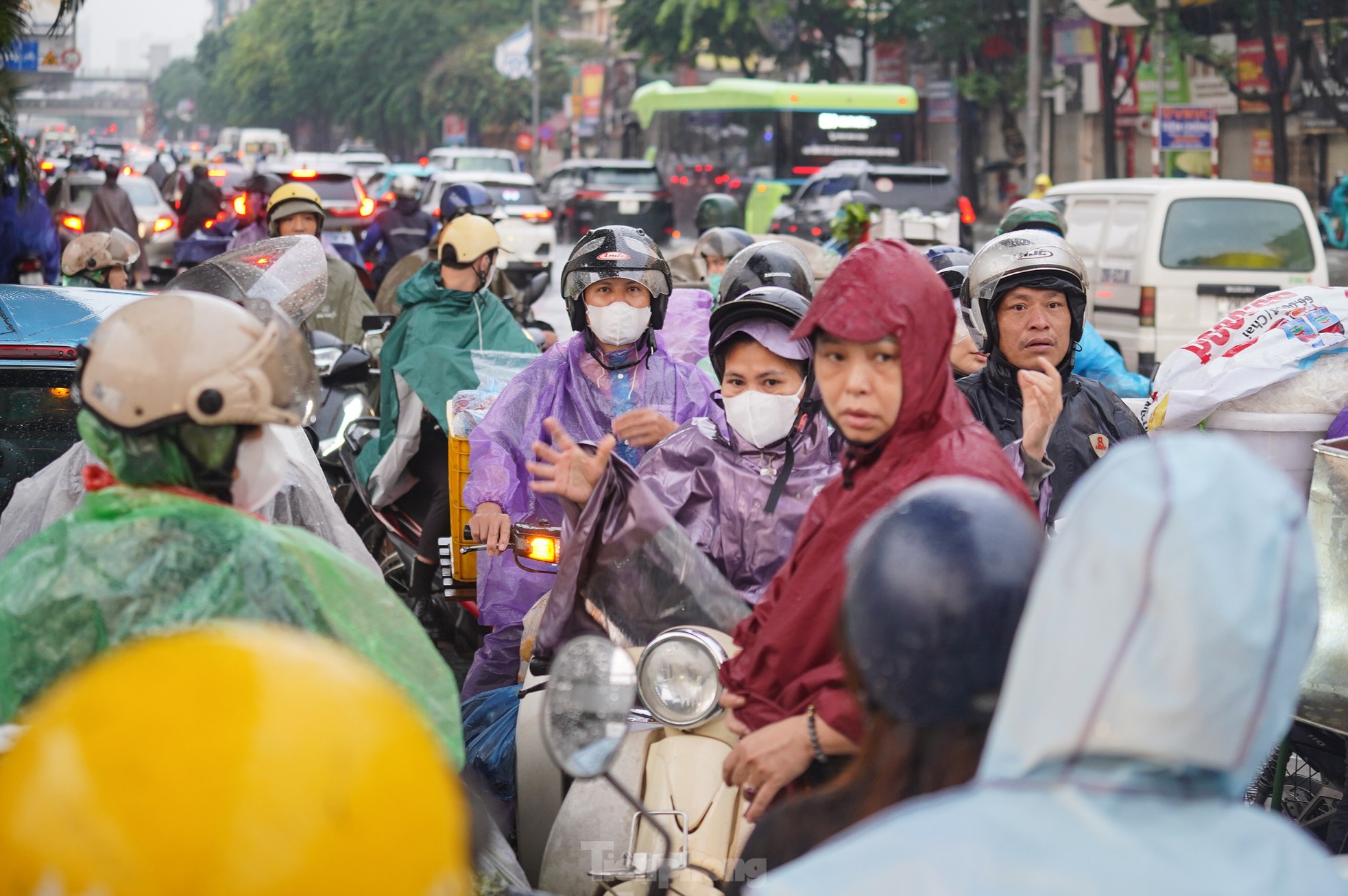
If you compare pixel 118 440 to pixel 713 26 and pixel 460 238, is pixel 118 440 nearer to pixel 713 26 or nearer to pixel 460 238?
pixel 460 238

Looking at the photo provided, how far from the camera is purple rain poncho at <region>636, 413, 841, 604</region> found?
374cm

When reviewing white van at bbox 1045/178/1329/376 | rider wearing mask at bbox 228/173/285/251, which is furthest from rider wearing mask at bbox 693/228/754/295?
white van at bbox 1045/178/1329/376

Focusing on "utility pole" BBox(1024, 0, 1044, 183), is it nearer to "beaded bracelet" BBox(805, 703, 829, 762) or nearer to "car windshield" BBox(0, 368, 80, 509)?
"car windshield" BBox(0, 368, 80, 509)

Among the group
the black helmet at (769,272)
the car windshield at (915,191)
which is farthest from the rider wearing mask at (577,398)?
the car windshield at (915,191)

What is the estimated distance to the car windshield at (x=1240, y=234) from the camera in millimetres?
12953

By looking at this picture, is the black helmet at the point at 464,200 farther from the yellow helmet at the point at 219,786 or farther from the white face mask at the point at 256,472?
the yellow helmet at the point at 219,786

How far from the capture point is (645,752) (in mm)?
3385

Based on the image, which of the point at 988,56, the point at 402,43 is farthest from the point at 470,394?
the point at 402,43

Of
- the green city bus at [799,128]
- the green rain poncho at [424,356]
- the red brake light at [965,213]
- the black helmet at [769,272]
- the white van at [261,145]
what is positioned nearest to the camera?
the black helmet at [769,272]

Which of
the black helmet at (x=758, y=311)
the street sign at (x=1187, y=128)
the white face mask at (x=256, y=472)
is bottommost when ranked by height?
the white face mask at (x=256, y=472)

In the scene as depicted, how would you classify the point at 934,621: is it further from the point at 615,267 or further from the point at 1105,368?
the point at 1105,368

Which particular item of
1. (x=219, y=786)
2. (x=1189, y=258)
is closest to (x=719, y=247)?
(x=1189, y=258)

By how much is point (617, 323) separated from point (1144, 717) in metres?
3.49

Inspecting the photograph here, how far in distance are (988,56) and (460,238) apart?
1176 inches
